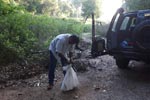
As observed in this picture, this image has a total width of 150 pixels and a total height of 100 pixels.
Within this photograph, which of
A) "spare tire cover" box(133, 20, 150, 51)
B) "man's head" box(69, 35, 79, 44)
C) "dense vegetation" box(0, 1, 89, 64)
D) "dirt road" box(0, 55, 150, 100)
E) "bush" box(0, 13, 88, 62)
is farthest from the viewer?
"bush" box(0, 13, 88, 62)

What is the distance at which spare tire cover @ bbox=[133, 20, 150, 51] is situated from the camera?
6.86 meters

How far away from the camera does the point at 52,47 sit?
251 inches

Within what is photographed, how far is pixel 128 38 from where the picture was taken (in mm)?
7328

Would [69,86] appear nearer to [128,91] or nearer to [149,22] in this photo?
[128,91]

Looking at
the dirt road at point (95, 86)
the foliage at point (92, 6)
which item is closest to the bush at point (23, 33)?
the dirt road at point (95, 86)

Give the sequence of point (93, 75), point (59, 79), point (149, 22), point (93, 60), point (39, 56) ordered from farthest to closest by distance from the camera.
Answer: point (93, 60)
point (39, 56)
point (93, 75)
point (59, 79)
point (149, 22)

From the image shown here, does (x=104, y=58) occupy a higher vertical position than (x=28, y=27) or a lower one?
lower

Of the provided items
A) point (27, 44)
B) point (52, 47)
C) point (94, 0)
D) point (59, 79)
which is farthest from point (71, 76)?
point (94, 0)

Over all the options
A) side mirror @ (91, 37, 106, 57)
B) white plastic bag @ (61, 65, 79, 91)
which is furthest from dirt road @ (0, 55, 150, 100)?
side mirror @ (91, 37, 106, 57)

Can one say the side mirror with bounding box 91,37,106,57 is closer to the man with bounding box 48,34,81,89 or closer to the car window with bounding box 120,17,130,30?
the car window with bounding box 120,17,130,30

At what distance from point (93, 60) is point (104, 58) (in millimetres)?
728

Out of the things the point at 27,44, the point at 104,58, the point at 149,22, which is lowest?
the point at 104,58

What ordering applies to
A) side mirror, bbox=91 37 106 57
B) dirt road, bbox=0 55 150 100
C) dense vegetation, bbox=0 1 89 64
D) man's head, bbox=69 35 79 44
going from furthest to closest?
1. dense vegetation, bbox=0 1 89 64
2. side mirror, bbox=91 37 106 57
3. dirt road, bbox=0 55 150 100
4. man's head, bbox=69 35 79 44

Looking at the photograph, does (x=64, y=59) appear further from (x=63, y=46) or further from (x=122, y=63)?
(x=122, y=63)
